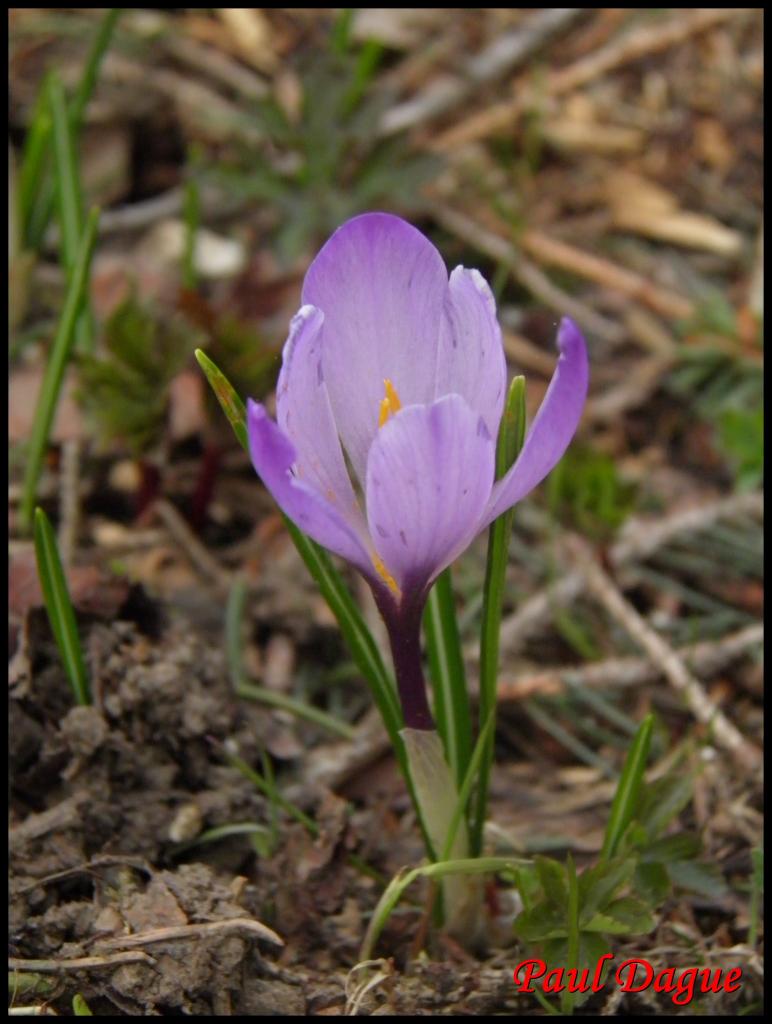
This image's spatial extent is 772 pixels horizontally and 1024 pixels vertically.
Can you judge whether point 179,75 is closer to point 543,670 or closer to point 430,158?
point 430,158

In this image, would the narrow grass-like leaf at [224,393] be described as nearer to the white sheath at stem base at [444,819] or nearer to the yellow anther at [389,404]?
the yellow anther at [389,404]

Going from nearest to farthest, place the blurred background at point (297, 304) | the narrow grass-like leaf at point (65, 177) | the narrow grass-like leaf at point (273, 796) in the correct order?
the narrow grass-like leaf at point (273, 796) → the blurred background at point (297, 304) → the narrow grass-like leaf at point (65, 177)

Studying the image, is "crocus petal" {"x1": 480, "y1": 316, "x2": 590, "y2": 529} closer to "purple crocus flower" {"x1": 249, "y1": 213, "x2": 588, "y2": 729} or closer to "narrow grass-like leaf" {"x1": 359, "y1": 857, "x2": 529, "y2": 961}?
"purple crocus flower" {"x1": 249, "y1": 213, "x2": 588, "y2": 729}

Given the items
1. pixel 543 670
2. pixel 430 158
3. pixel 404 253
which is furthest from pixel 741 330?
pixel 404 253

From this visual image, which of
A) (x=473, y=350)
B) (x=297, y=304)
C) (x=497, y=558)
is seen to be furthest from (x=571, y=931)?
(x=297, y=304)

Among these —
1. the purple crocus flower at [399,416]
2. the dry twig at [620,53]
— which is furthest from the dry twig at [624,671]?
the dry twig at [620,53]

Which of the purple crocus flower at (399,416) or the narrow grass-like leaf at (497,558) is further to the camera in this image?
the narrow grass-like leaf at (497,558)

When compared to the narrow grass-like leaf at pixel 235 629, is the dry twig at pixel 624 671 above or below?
below

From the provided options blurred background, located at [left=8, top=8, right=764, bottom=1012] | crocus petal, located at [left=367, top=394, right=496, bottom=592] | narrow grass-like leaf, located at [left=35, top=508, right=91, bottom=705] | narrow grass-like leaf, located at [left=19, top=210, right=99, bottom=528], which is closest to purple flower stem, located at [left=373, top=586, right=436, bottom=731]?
crocus petal, located at [left=367, top=394, right=496, bottom=592]
